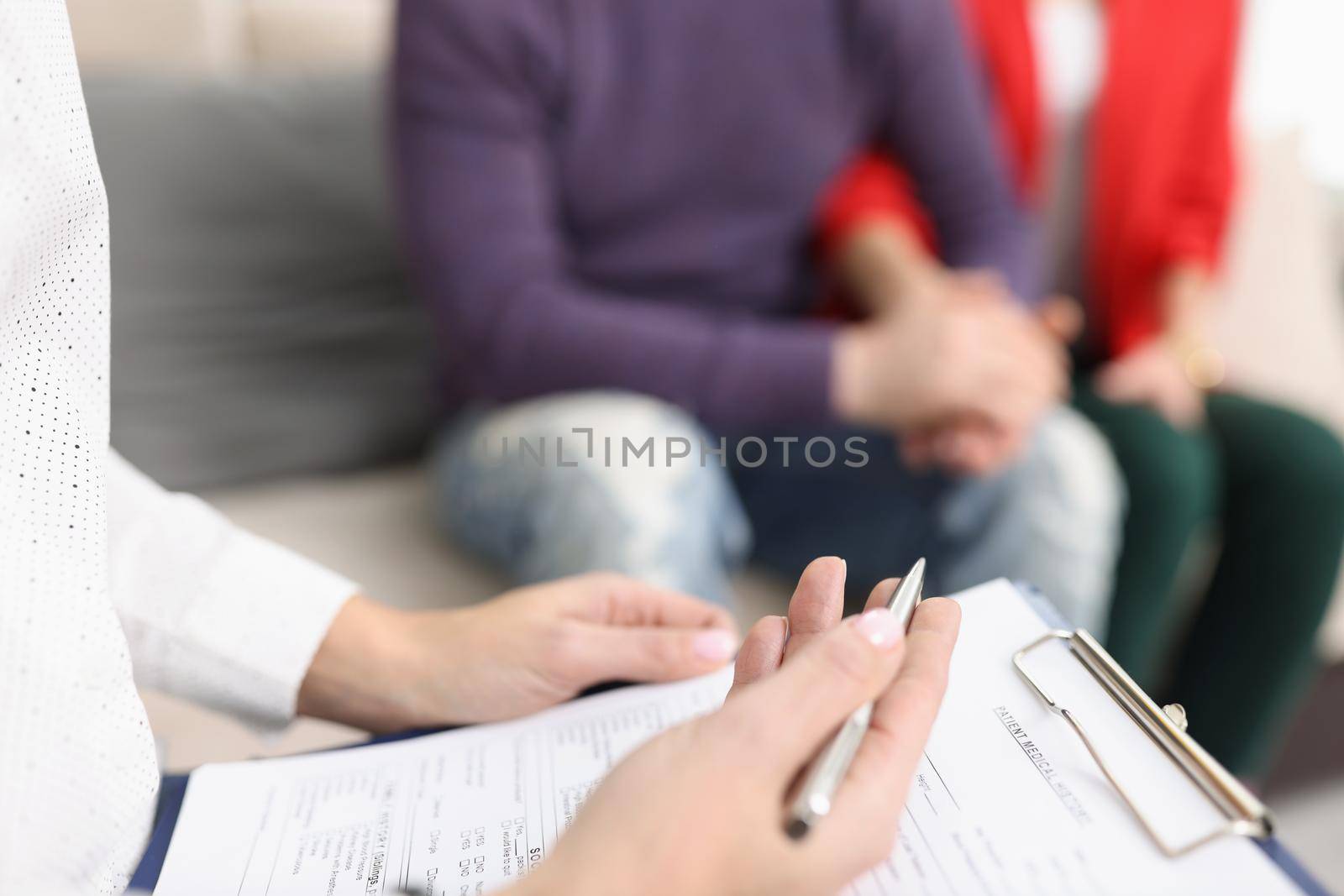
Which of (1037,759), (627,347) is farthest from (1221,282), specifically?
(1037,759)

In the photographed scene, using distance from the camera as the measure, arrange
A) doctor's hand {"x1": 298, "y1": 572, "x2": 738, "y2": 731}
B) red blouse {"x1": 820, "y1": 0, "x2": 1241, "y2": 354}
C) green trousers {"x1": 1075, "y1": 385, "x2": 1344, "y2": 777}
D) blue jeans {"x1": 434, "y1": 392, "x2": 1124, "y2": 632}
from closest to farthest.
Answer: doctor's hand {"x1": 298, "y1": 572, "x2": 738, "y2": 731} < blue jeans {"x1": 434, "y1": 392, "x2": 1124, "y2": 632} < green trousers {"x1": 1075, "y1": 385, "x2": 1344, "y2": 777} < red blouse {"x1": 820, "y1": 0, "x2": 1241, "y2": 354}

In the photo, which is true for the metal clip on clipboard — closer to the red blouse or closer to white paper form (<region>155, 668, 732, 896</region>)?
white paper form (<region>155, 668, 732, 896</region>)

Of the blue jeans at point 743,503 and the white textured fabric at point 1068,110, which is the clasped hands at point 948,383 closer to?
the blue jeans at point 743,503

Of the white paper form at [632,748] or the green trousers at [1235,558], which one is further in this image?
the green trousers at [1235,558]

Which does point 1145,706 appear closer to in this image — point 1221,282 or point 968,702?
point 968,702

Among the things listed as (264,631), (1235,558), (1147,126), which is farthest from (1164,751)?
(1147,126)

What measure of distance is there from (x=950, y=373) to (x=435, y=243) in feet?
1.39

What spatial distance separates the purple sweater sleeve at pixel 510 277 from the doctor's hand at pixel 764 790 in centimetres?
46

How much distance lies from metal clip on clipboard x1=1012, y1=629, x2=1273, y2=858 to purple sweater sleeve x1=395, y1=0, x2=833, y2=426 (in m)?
0.41

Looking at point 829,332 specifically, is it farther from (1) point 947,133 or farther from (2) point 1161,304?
(2) point 1161,304

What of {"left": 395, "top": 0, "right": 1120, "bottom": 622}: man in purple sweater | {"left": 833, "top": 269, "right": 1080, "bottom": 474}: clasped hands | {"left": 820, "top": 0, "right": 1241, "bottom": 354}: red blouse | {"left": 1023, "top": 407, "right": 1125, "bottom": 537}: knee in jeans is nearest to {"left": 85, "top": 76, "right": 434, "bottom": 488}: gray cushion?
{"left": 395, "top": 0, "right": 1120, "bottom": 622}: man in purple sweater

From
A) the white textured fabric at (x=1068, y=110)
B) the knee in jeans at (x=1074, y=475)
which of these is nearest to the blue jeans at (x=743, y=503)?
the knee in jeans at (x=1074, y=475)

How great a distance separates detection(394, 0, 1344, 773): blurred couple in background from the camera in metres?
0.69

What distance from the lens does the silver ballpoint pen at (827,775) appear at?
22 centimetres
